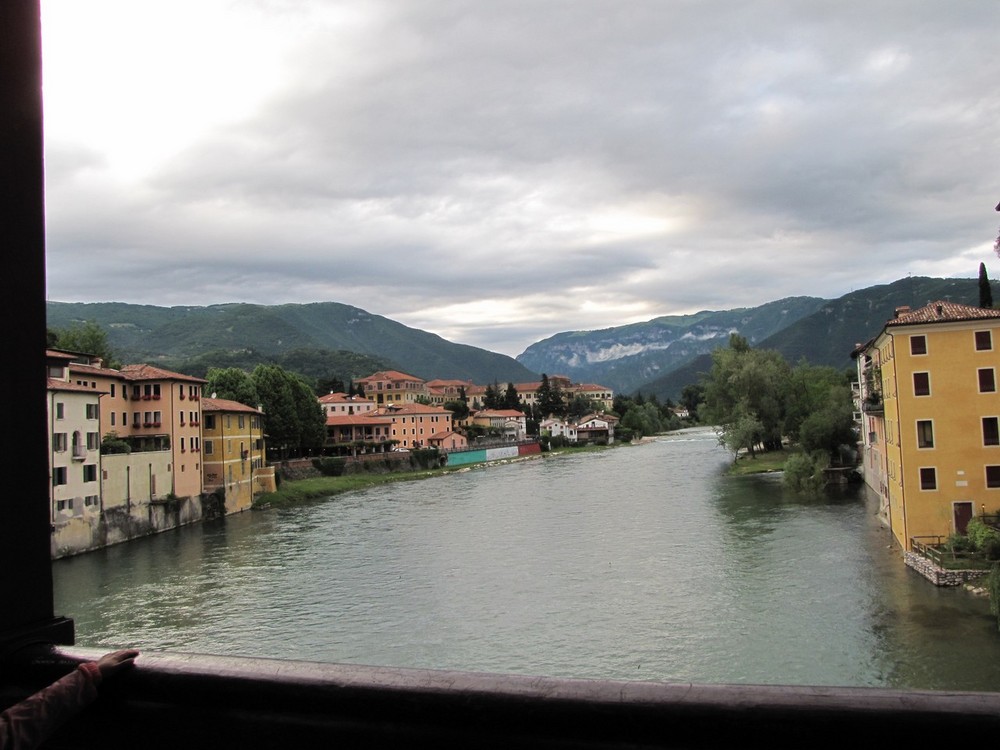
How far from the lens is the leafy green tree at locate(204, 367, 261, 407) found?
158ft

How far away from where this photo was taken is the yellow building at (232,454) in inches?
1455

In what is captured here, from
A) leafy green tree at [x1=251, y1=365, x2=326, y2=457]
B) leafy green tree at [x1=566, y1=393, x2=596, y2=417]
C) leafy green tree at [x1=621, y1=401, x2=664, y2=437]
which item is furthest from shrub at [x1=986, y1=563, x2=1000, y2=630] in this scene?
leafy green tree at [x1=566, y1=393, x2=596, y2=417]

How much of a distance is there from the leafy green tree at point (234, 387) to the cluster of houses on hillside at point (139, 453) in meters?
5.05

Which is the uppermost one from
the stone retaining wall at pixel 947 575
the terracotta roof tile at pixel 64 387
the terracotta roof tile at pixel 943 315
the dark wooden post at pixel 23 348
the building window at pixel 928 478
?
the terracotta roof tile at pixel 943 315

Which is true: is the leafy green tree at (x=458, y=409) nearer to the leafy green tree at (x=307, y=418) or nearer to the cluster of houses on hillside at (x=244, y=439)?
the leafy green tree at (x=307, y=418)

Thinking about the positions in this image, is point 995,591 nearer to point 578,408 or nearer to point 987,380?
point 987,380

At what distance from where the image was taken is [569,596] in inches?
732

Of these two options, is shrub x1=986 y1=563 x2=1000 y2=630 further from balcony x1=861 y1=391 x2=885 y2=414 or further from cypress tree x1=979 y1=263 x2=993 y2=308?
cypress tree x1=979 y1=263 x2=993 y2=308

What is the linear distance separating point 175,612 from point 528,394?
113337 mm

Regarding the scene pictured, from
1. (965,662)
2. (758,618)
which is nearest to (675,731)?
(965,662)

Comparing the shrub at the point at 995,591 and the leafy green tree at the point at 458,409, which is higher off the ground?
the leafy green tree at the point at 458,409

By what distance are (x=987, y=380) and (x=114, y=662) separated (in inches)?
904

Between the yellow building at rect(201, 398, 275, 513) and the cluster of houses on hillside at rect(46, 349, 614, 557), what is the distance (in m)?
0.05

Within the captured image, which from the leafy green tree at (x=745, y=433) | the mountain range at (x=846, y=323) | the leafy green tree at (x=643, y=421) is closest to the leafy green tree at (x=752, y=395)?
the leafy green tree at (x=745, y=433)
